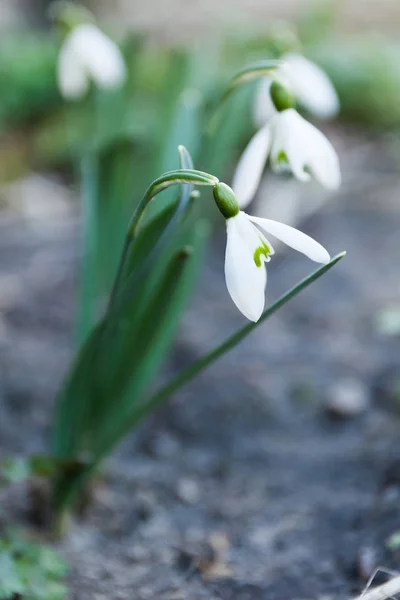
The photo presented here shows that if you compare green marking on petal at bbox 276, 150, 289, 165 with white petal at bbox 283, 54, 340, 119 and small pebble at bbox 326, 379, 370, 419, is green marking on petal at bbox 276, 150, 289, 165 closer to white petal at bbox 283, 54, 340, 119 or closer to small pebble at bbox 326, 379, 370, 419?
white petal at bbox 283, 54, 340, 119

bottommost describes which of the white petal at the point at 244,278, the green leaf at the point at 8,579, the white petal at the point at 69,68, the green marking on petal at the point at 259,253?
the green leaf at the point at 8,579

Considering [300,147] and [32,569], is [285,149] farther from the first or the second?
[32,569]

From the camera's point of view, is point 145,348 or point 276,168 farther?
point 145,348

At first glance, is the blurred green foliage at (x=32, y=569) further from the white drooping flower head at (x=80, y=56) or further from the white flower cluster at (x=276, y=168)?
the white drooping flower head at (x=80, y=56)

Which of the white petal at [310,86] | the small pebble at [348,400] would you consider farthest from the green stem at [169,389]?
the small pebble at [348,400]

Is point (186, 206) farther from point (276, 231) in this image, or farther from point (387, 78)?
point (387, 78)

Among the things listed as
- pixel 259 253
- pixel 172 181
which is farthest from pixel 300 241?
pixel 172 181
